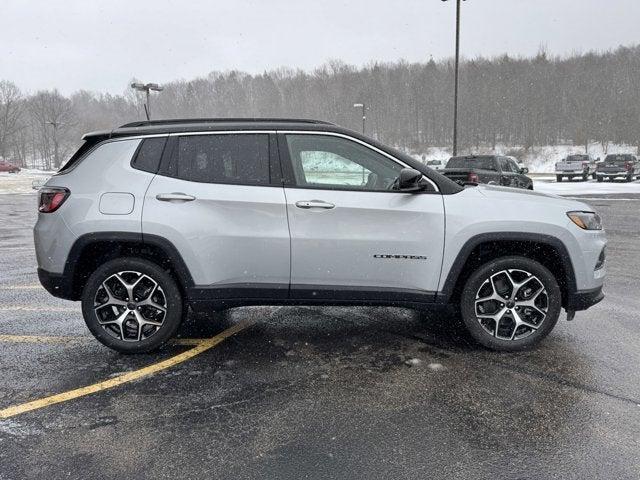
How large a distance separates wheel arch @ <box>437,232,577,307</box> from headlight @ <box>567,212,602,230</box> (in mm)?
237

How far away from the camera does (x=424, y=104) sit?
318ft

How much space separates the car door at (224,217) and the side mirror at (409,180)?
931 millimetres

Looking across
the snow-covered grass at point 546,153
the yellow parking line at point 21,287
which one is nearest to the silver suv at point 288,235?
the yellow parking line at point 21,287

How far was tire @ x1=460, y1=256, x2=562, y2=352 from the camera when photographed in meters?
3.86

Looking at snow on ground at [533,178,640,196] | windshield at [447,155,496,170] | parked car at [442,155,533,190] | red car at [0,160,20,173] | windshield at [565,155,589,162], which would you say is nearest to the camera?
parked car at [442,155,533,190]

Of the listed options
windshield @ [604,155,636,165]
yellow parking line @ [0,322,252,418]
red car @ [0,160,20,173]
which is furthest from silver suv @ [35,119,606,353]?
red car @ [0,160,20,173]

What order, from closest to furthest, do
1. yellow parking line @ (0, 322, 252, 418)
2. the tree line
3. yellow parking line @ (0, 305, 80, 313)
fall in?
yellow parking line @ (0, 322, 252, 418)
yellow parking line @ (0, 305, 80, 313)
the tree line

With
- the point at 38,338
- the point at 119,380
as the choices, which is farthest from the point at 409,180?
the point at 38,338

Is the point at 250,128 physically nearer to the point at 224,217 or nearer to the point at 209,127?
the point at 209,127

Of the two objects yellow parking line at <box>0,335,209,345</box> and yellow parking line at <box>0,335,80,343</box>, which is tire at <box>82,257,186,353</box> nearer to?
yellow parking line at <box>0,335,209,345</box>

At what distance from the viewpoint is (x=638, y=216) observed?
1355 centimetres

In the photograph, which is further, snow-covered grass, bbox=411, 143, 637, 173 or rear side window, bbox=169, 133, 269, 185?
snow-covered grass, bbox=411, 143, 637, 173

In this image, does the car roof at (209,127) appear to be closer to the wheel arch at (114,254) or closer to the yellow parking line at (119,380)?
the wheel arch at (114,254)

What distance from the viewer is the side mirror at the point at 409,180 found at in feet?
11.9
